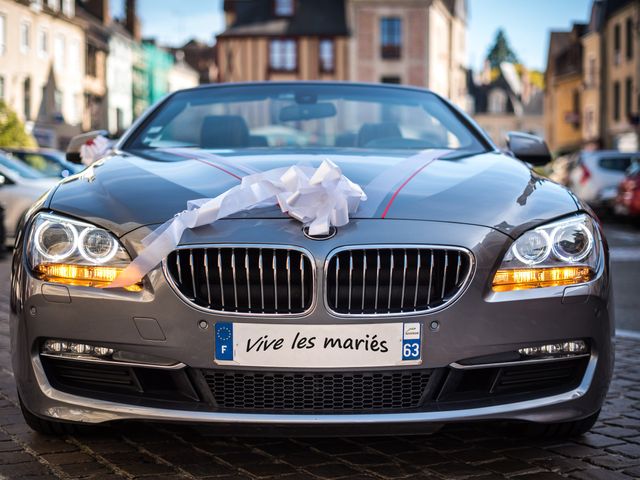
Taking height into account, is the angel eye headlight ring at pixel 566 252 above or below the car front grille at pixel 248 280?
above

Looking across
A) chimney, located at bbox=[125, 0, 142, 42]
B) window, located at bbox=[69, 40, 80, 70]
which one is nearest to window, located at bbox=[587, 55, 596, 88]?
window, located at bbox=[69, 40, 80, 70]

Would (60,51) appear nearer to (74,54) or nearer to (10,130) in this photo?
(74,54)

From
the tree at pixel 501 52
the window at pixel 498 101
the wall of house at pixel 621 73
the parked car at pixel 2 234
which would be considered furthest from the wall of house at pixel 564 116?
the tree at pixel 501 52

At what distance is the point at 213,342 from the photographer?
3.07 m

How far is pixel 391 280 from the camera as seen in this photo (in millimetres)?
3117

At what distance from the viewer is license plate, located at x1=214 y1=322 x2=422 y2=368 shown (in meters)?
3.05

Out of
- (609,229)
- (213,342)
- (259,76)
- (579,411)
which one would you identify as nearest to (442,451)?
(579,411)

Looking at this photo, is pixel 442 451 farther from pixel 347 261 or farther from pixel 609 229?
pixel 609 229

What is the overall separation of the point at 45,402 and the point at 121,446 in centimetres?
40

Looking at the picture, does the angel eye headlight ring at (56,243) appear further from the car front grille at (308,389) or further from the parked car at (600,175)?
the parked car at (600,175)

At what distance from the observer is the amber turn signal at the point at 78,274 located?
319 cm

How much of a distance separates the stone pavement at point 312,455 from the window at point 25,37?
45718 mm

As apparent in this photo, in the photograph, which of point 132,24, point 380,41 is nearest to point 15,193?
point 380,41

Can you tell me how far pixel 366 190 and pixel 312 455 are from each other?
0.90m
